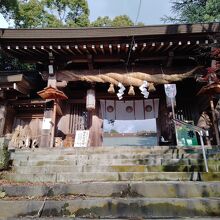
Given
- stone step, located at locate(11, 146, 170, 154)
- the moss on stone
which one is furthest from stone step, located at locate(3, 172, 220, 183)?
stone step, located at locate(11, 146, 170, 154)

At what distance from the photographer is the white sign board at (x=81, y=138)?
32.3 feet

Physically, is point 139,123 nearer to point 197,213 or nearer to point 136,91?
point 136,91

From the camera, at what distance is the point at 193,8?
59.5 feet

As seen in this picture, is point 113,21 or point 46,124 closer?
point 46,124

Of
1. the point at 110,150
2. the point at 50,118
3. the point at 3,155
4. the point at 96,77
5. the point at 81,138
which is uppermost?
the point at 96,77

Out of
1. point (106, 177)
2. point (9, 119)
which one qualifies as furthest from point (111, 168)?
point (9, 119)

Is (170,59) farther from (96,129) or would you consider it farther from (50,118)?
(50,118)

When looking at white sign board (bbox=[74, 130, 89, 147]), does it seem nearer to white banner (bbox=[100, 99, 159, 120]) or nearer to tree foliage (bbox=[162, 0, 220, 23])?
white banner (bbox=[100, 99, 159, 120])

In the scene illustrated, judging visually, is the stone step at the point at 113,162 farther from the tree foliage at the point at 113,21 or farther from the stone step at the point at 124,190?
the tree foliage at the point at 113,21

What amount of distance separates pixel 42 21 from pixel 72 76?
40.4 feet

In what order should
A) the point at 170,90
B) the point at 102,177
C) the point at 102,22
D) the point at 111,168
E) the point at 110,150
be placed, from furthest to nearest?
the point at 102,22 → the point at 170,90 → the point at 110,150 → the point at 111,168 → the point at 102,177

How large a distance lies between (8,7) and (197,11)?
1332 centimetres

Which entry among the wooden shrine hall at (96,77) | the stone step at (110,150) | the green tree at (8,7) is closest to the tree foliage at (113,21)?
the green tree at (8,7)

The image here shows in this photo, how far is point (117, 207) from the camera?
3.87 m
